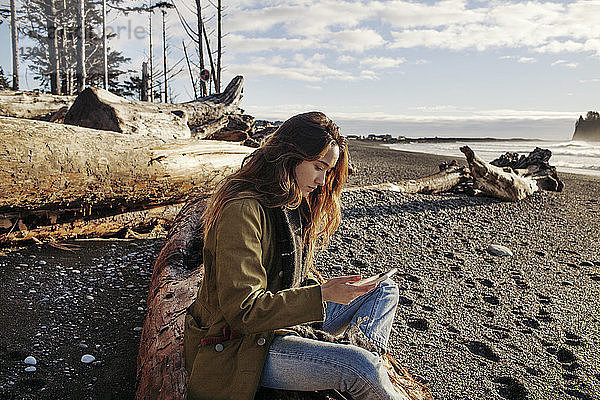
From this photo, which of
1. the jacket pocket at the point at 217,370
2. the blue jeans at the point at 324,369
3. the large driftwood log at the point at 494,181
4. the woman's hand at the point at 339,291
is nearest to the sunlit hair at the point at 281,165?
the woman's hand at the point at 339,291

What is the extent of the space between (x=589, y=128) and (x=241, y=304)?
171ft

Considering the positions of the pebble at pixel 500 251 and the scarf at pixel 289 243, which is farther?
the pebble at pixel 500 251

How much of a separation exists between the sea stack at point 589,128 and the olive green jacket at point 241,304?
4952cm

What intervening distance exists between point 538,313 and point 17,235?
5.09 m

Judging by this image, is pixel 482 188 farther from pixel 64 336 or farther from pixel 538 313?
pixel 64 336

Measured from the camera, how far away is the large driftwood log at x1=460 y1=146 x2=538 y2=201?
910 centimetres

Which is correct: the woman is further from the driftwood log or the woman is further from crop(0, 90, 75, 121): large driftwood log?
crop(0, 90, 75, 121): large driftwood log

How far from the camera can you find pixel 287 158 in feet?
6.82

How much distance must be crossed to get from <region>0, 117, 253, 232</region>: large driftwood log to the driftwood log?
1514 millimetres

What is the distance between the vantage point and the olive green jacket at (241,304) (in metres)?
1.83

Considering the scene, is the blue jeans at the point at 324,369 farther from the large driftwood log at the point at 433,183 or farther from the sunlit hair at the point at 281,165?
the large driftwood log at the point at 433,183

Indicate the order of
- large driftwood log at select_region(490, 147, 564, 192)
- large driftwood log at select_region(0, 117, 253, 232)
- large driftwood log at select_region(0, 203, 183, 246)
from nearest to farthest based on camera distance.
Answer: large driftwood log at select_region(0, 117, 253, 232), large driftwood log at select_region(0, 203, 183, 246), large driftwood log at select_region(490, 147, 564, 192)

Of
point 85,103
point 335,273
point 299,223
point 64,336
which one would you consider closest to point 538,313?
point 335,273

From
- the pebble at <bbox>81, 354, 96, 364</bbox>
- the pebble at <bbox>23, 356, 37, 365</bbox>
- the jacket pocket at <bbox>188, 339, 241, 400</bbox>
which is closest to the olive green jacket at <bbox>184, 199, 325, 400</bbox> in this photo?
the jacket pocket at <bbox>188, 339, 241, 400</bbox>
